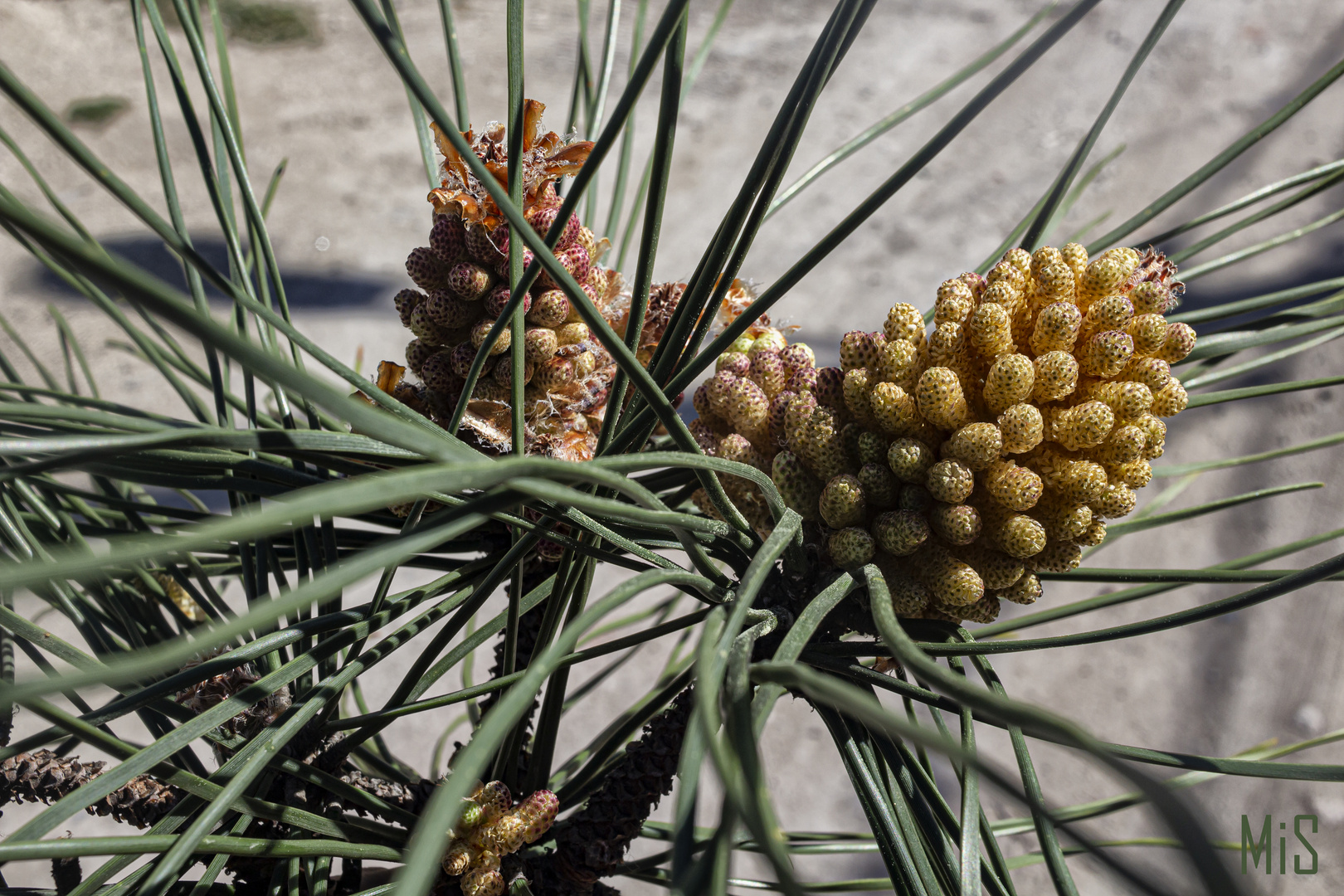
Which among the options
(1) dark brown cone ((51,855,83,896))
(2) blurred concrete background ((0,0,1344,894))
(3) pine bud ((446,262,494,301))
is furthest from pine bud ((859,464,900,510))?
(2) blurred concrete background ((0,0,1344,894))

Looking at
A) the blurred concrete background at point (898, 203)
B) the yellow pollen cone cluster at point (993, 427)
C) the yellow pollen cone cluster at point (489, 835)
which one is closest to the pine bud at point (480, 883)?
the yellow pollen cone cluster at point (489, 835)

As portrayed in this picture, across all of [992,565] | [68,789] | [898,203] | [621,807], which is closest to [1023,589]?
[992,565]

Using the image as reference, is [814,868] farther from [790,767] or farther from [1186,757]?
[1186,757]

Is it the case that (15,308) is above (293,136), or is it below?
below

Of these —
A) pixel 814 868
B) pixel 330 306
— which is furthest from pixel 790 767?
pixel 330 306

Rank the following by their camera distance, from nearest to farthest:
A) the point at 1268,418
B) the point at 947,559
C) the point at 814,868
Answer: the point at 947,559
the point at 814,868
the point at 1268,418

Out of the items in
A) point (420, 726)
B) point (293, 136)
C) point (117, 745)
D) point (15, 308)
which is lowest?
point (117, 745)

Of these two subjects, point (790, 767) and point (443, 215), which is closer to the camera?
point (443, 215)
